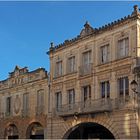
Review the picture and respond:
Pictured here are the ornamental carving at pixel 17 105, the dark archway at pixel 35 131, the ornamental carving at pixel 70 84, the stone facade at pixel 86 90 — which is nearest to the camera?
the stone facade at pixel 86 90

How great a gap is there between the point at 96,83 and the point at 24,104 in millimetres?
10500

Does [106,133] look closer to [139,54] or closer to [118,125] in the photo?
[118,125]

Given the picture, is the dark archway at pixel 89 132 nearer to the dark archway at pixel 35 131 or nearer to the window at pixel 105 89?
the window at pixel 105 89

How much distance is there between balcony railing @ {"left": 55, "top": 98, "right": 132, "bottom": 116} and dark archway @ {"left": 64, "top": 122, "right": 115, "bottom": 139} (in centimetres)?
148

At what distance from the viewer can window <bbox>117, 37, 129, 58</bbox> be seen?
88.2ft

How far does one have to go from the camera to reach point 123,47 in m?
27.1

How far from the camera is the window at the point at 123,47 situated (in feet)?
88.2

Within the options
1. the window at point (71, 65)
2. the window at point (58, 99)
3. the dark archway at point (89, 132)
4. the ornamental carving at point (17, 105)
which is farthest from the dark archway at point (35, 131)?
the window at point (71, 65)

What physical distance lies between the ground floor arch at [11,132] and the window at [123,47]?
1526 centimetres

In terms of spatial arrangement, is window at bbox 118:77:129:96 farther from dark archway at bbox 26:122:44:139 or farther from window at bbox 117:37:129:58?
dark archway at bbox 26:122:44:139

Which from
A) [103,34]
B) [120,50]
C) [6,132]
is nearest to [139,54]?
[120,50]

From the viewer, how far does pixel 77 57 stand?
30.8 m

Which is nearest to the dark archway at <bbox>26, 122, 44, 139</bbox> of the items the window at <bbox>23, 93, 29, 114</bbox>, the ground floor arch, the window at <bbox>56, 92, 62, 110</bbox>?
the window at <bbox>23, 93, 29, 114</bbox>

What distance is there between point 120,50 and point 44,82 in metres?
9.40
